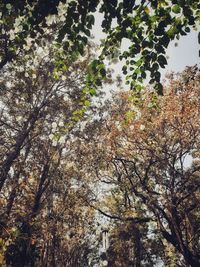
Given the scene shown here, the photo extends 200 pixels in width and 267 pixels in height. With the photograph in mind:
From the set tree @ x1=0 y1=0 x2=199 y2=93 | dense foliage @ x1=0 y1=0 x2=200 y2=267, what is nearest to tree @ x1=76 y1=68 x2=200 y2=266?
dense foliage @ x1=0 y1=0 x2=200 y2=267

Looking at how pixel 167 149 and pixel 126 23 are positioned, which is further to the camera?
pixel 167 149

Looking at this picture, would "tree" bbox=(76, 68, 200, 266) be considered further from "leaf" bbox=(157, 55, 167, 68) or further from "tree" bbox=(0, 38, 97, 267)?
"leaf" bbox=(157, 55, 167, 68)

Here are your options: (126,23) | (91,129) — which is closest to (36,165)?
(91,129)

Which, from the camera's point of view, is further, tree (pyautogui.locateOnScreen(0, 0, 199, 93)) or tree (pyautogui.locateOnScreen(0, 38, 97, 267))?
tree (pyautogui.locateOnScreen(0, 38, 97, 267))

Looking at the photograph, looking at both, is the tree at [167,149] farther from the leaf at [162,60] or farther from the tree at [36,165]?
the leaf at [162,60]

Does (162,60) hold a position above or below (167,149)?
below

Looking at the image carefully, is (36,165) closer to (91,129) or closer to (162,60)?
(91,129)

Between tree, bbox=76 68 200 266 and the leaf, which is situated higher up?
tree, bbox=76 68 200 266

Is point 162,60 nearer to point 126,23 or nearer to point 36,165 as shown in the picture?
point 126,23

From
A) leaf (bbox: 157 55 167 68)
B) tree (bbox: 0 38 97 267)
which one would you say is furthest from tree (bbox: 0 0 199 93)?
tree (bbox: 0 38 97 267)

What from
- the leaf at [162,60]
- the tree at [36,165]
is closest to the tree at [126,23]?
the leaf at [162,60]

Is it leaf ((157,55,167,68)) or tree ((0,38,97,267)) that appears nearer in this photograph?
leaf ((157,55,167,68))

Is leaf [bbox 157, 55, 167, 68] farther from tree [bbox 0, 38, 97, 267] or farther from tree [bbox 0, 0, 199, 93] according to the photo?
tree [bbox 0, 38, 97, 267]

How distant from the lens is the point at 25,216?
16500 mm
